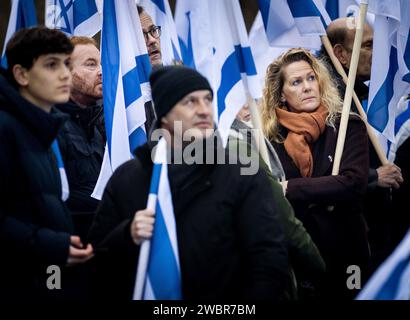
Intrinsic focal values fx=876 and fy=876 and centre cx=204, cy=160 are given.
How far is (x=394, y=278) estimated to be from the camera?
361cm

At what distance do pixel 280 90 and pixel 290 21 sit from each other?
0.51 metres

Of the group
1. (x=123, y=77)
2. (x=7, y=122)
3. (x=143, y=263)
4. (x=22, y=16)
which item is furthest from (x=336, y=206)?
(x=22, y=16)

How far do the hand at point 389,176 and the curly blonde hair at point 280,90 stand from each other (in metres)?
0.49

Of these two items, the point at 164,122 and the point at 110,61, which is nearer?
the point at 164,122

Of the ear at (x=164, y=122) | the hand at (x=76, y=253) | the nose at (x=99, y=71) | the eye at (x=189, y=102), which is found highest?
the nose at (x=99, y=71)

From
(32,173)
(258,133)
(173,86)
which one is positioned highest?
(173,86)

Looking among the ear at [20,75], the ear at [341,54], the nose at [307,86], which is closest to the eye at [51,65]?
the ear at [20,75]

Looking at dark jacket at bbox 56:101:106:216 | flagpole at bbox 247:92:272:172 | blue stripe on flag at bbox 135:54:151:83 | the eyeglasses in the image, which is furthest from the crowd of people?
the eyeglasses

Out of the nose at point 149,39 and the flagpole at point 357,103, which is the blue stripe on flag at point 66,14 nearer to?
the nose at point 149,39

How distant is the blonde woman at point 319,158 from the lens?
5254 millimetres

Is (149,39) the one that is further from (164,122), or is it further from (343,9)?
(164,122)

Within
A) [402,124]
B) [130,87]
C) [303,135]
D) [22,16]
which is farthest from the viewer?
[402,124]
